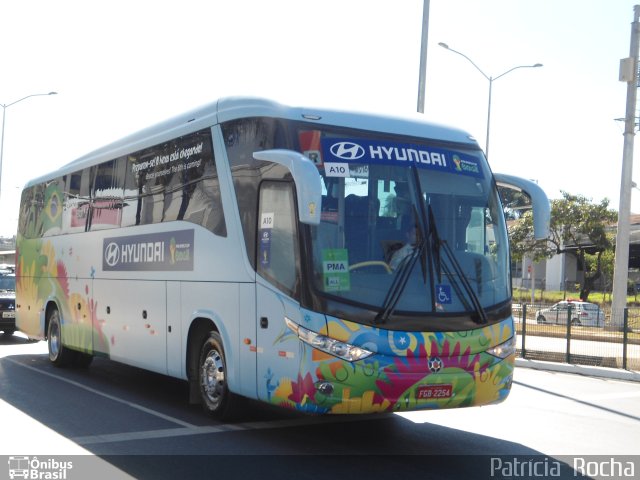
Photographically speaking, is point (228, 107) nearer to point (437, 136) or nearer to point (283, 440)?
point (437, 136)

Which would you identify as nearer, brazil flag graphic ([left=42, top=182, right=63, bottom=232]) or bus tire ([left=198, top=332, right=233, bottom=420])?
bus tire ([left=198, top=332, right=233, bottom=420])

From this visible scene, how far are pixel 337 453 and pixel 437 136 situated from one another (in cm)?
344

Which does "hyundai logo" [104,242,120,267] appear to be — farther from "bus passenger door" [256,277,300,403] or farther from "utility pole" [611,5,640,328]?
"utility pole" [611,5,640,328]

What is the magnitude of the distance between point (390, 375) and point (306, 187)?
1.89m

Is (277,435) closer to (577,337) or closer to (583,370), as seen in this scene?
(583,370)

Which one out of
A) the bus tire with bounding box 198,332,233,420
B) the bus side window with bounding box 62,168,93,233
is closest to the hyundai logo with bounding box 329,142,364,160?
the bus tire with bounding box 198,332,233,420

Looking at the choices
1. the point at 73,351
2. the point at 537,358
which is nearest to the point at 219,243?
the point at 73,351

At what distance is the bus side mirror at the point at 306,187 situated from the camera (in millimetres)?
7180

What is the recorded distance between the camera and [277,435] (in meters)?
8.76

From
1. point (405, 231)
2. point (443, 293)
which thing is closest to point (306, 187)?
point (405, 231)

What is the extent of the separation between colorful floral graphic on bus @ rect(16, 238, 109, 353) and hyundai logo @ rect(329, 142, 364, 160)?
5931mm

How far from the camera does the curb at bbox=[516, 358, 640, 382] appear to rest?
16578 millimetres

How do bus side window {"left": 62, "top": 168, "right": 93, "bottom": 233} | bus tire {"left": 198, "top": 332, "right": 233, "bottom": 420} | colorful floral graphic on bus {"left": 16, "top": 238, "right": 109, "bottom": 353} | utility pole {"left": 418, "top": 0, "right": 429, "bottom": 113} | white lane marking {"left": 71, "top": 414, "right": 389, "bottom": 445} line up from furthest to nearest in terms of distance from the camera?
utility pole {"left": 418, "top": 0, "right": 429, "bottom": 113}, bus side window {"left": 62, "top": 168, "right": 93, "bottom": 233}, colorful floral graphic on bus {"left": 16, "top": 238, "right": 109, "bottom": 353}, bus tire {"left": 198, "top": 332, "right": 233, "bottom": 420}, white lane marking {"left": 71, "top": 414, "right": 389, "bottom": 445}

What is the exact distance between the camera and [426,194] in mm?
8305
